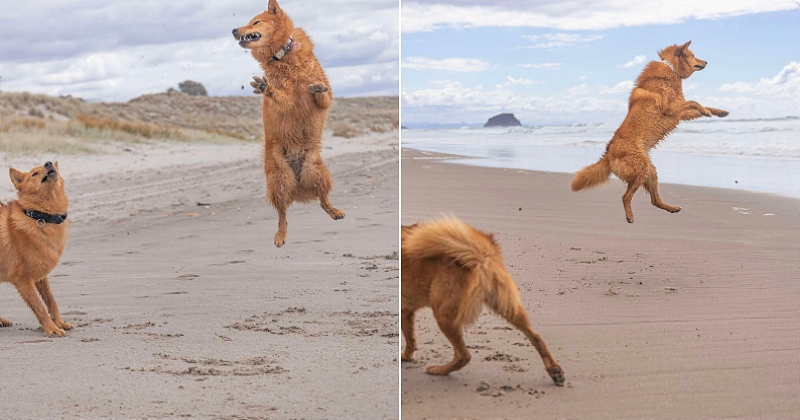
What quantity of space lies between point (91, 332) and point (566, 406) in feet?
10.5

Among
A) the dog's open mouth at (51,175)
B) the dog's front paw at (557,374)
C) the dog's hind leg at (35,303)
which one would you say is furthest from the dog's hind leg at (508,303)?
the dog's hind leg at (35,303)

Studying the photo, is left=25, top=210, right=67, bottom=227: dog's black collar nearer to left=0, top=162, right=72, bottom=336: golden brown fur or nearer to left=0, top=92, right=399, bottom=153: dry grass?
left=0, top=162, right=72, bottom=336: golden brown fur

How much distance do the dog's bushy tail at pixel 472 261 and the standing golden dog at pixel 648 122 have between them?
131cm

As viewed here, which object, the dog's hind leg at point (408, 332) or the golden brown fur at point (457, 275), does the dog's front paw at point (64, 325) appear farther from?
the golden brown fur at point (457, 275)

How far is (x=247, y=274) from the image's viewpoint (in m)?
7.77

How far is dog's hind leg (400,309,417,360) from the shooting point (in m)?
4.46

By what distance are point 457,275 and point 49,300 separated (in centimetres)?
288

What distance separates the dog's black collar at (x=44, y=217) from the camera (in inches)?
199

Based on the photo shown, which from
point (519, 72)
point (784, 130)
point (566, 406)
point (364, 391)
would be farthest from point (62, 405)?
point (519, 72)

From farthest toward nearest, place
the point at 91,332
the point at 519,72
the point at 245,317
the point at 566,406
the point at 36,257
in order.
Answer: the point at 519,72 < the point at 245,317 < the point at 91,332 < the point at 36,257 < the point at 566,406

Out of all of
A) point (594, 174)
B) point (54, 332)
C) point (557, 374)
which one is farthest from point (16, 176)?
point (594, 174)

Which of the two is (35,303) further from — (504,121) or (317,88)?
(504,121)

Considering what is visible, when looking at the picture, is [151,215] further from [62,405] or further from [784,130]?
[784,130]

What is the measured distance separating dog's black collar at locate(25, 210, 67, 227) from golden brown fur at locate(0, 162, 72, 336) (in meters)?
0.02
